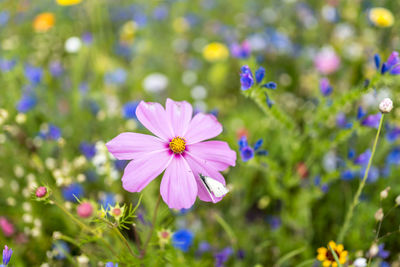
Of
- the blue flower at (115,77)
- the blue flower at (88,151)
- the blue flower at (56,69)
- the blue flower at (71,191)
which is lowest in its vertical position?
the blue flower at (71,191)

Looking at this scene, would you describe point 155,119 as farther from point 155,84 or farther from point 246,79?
point 155,84

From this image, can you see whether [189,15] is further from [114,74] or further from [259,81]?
[259,81]

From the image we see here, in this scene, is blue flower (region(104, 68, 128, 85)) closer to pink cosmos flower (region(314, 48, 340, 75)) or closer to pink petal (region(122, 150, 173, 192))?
pink cosmos flower (region(314, 48, 340, 75))

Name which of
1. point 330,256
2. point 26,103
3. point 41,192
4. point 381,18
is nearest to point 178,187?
point 41,192

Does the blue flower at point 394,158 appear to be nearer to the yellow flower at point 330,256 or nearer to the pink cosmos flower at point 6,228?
the yellow flower at point 330,256

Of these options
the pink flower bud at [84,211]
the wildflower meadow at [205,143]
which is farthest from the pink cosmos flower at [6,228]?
the pink flower bud at [84,211]

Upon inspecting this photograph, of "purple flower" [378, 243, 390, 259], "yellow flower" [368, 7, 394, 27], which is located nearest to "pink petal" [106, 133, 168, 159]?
"purple flower" [378, 243, 390, 259]
